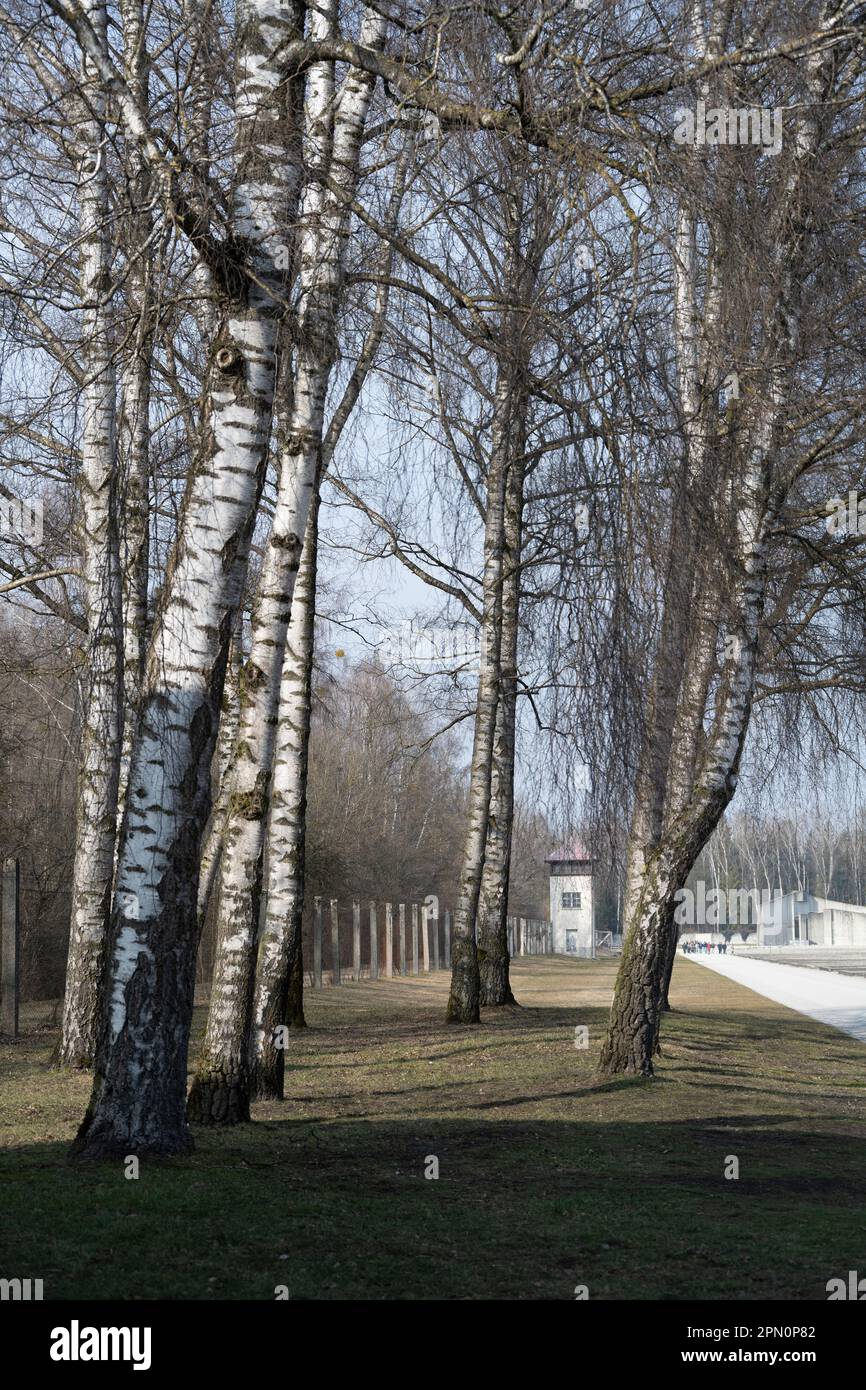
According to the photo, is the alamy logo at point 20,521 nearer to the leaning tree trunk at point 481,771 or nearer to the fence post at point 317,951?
the leaning tree trunk at point 481,771

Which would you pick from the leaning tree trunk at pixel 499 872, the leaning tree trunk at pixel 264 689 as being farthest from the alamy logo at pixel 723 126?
the leaning tree trunk at pixel 499 872

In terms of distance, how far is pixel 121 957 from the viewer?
6.56 m

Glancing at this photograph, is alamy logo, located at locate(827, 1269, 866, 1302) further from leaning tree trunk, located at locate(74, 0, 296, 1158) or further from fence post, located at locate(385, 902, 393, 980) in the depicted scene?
fence post, located at locate(385, 902, 393, 980)

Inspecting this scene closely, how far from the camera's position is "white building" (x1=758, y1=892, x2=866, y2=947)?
3482 inches

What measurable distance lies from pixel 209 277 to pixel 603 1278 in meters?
4.86

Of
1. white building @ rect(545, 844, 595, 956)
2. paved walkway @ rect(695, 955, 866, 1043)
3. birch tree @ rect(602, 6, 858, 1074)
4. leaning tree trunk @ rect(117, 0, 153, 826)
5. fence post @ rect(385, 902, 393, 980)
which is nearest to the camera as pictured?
leaning tree trunk @ rect(117, 0, 153, 826)

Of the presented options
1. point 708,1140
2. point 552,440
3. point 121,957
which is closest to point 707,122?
point 552,440

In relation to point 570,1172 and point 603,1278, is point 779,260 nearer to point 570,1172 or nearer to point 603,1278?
point 570,1172

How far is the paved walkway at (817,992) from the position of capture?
2261cm

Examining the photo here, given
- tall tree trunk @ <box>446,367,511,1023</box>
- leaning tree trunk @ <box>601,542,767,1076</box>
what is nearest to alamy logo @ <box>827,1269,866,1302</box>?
leaning tree trunk @ <box>601,542,767,1076</box>

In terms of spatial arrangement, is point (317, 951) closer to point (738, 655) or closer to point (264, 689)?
point (738, 655)

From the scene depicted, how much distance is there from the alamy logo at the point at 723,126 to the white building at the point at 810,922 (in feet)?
270
